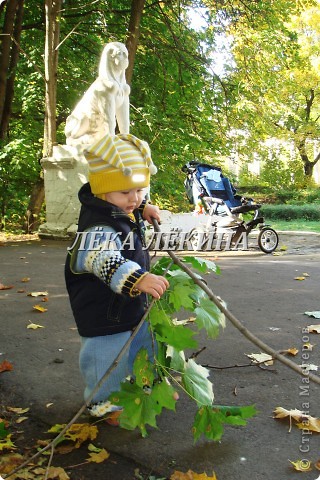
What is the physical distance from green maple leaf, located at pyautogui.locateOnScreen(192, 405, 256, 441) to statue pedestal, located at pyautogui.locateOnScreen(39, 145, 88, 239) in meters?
6.72

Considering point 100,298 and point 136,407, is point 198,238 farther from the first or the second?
point 136,407

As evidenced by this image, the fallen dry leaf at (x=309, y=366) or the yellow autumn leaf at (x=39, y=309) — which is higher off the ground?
the fallen dry leaf at (x=309, y=366)

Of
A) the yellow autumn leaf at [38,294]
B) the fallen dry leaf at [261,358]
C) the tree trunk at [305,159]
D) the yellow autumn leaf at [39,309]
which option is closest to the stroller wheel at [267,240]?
the yellow autumn leaf at [38,294]

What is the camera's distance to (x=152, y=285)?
1.86 metres

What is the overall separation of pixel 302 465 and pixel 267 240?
680cm

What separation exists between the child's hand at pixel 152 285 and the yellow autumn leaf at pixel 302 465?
2.63ft

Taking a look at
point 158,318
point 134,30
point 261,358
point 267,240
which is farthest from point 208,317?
point 134,30

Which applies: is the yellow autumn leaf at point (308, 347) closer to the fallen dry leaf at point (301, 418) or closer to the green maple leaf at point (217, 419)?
the fallen dry leaf at point (301, 418)

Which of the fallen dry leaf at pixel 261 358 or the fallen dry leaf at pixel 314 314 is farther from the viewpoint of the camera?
the fallen dry leaf at pixel 314 314

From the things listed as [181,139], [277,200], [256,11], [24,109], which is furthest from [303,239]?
[277,200]

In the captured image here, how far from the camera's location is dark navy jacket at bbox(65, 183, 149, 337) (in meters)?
2.11

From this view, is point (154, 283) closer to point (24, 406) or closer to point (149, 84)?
point (24, 406)

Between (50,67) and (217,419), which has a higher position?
(50,67)

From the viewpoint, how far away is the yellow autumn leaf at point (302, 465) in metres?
1.76
